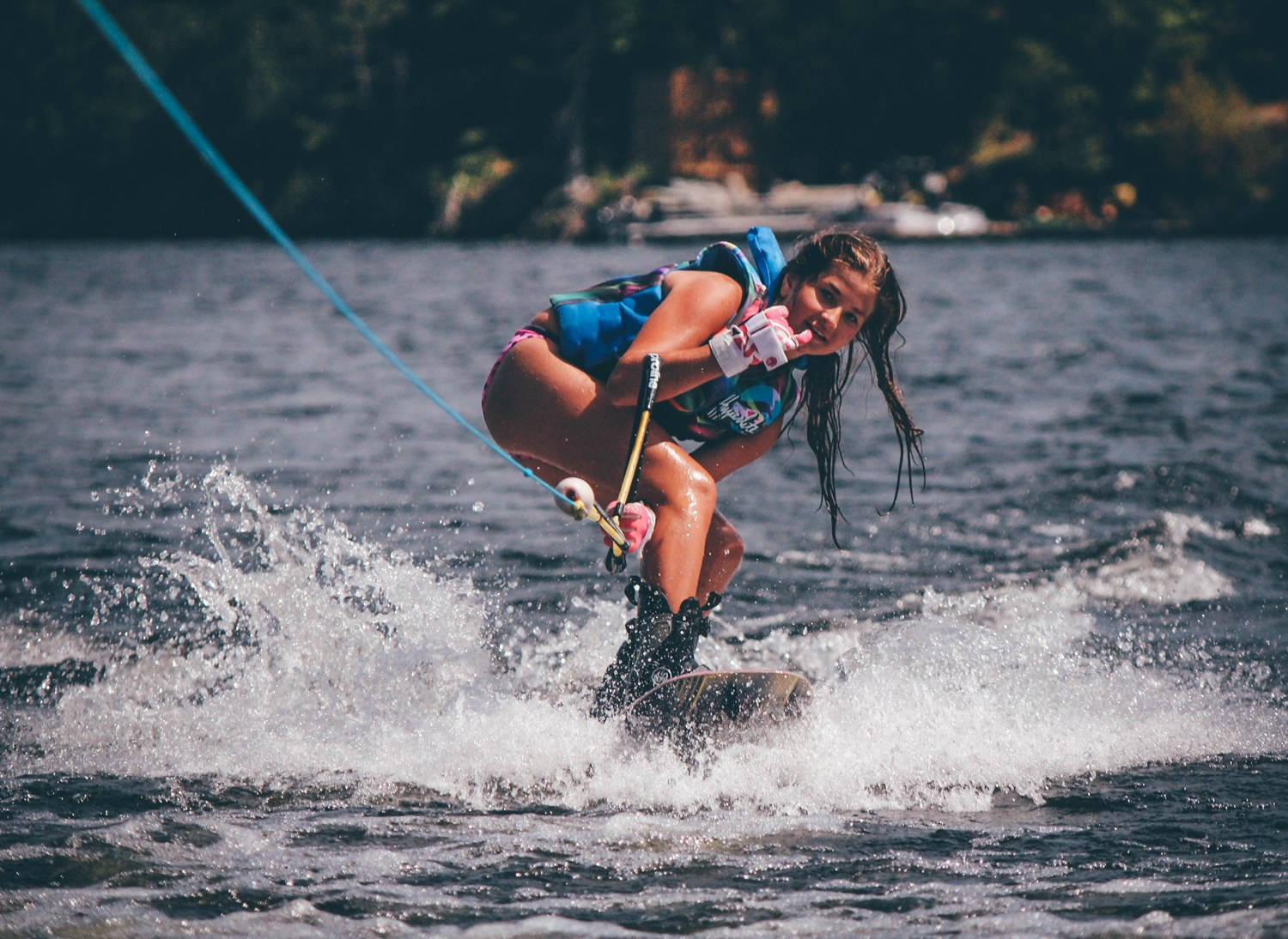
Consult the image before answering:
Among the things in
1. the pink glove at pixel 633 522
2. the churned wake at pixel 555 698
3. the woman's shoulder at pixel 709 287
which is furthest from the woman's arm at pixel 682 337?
the churned wake at pixel 555 698

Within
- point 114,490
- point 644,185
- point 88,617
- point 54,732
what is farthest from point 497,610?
point 644,185

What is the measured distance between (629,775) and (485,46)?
7686cm

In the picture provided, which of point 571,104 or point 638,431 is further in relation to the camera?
point 571,104

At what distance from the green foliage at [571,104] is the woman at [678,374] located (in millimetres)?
54436

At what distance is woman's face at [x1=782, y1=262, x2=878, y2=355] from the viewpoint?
4.48 meters

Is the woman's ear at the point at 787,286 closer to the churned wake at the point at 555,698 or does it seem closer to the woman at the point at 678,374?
the woman at the point at 678,374

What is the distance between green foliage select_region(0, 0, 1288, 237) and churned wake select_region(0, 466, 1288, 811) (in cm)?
5322

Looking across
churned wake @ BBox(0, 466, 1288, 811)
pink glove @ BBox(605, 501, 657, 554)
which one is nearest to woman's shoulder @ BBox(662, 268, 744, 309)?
pink glove @ BBox(605, 501, 657, 554)

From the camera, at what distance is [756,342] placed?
168 inches

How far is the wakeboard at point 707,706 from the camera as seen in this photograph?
436 centimetres

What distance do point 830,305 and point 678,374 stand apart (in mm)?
522

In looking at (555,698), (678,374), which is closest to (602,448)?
(678,374)

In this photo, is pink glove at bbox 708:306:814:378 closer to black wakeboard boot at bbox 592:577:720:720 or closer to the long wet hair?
the long wet hair

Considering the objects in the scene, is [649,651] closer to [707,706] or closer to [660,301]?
[707,706]
